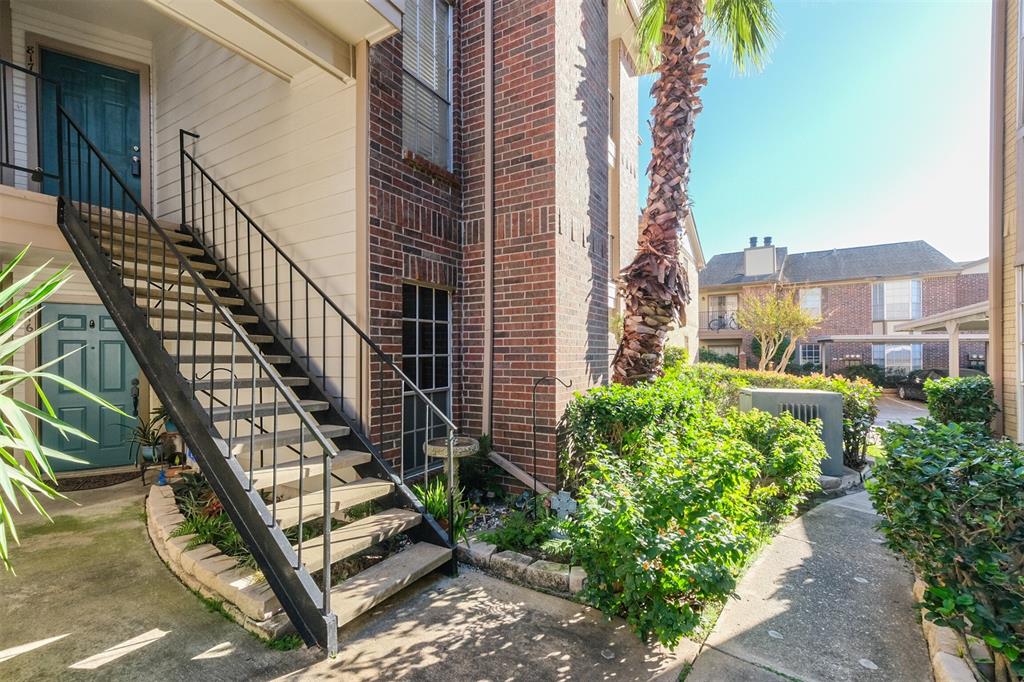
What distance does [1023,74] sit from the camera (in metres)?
5.43

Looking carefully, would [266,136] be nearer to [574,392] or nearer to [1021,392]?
[574,392]

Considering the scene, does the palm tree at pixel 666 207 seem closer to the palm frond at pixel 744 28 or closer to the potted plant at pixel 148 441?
the palm frond at pixel 744 28

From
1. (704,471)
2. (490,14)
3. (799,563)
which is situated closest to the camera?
(704,471)

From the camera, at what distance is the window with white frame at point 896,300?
22.3 meters

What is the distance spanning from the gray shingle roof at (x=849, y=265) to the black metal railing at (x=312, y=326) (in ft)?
84.4

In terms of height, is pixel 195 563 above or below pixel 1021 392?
below

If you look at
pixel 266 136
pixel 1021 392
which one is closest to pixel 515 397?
pixel 266 136

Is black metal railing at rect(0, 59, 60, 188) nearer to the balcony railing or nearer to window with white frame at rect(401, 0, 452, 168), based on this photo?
window with white frame at rect(401, 0, 452, 168)

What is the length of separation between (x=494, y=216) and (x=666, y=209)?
2532mm


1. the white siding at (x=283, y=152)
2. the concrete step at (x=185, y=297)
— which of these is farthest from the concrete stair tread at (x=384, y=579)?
the concrete step at (x=185, y=297)

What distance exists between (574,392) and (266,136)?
4383mm

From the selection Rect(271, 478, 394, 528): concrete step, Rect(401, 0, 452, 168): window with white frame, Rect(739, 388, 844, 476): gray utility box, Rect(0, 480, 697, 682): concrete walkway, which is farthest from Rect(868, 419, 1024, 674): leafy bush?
Rect(401, 0, 452, 168): window with white frame

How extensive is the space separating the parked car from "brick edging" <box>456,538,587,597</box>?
23.3 m

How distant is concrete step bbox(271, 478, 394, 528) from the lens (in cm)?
315
